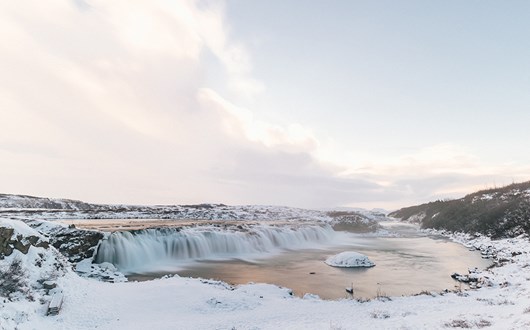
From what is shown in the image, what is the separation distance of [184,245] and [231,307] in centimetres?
2092

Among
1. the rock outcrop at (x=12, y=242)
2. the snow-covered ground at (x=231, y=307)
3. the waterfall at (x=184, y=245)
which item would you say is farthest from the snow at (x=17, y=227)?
the waterfall at (x=184, y=245)

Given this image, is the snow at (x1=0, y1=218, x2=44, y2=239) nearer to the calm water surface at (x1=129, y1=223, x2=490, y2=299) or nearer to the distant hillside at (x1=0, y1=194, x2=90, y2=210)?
the calm water surface at (x1=129, y1=223, x2=490, y2=299)

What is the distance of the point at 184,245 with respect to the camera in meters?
36.0

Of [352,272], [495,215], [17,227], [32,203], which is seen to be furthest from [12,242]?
[32,203]

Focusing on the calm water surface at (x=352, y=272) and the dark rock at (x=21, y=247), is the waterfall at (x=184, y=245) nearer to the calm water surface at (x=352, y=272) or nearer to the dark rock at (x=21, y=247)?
the calm water surface at (x=352, y=272)

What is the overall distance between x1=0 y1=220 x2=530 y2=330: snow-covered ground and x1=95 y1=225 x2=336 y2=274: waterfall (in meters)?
10.5

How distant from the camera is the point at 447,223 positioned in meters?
66.4

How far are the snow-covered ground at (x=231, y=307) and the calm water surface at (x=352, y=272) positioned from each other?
3934mm

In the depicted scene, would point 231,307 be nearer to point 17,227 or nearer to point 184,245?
point 17,227

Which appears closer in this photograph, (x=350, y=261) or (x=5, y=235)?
(x=5, y=235)

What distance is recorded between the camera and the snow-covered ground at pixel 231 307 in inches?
507

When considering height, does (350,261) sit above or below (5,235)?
below

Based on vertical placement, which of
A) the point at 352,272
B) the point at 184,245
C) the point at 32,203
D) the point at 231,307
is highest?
the point at 32,203

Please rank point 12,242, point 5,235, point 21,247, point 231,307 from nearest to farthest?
point 5,235 < point 231,307 < point 12,242 < point 21,247
